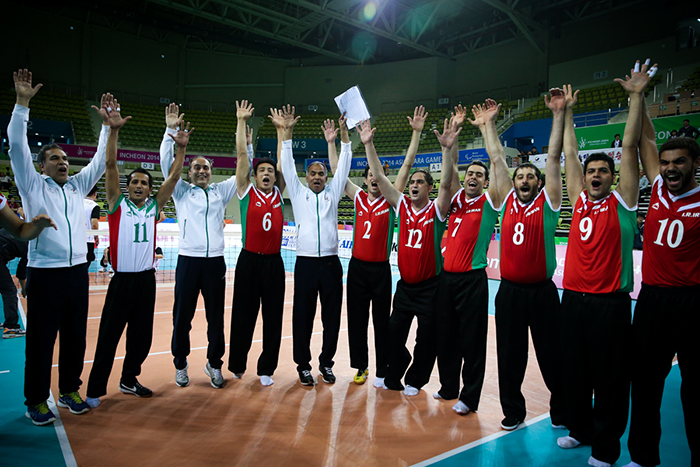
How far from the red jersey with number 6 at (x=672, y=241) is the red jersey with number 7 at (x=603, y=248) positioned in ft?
0.45

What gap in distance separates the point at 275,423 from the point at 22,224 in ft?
8.56

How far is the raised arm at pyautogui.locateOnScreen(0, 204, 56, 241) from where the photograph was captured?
10.5 feet

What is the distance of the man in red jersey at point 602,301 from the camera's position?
133 inches

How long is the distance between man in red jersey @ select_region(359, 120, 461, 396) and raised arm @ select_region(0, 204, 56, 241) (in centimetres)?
315

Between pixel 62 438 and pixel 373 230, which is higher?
pixel 373 230

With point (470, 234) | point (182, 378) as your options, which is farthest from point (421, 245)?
point (182, 378)

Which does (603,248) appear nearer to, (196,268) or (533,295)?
(533,295)

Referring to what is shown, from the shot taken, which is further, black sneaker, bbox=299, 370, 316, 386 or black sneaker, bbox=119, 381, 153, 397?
black sneaker, bbox=299, 370, 316, 386

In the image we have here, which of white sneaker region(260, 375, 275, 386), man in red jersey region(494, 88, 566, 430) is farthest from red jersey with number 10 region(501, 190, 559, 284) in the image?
white sneaker region(260, 375, 275, 386)

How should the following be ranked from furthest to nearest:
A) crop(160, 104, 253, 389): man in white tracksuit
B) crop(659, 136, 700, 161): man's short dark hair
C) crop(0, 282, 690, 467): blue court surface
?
crop(160, 104, 253, 389): man in white tracksuit < crop(0, 282, 690, 467): blue court surface < crop(659, 136, 700, 161): man's short dark hair

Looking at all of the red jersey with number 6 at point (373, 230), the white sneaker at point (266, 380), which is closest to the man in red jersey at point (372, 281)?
the red jersey with number 6 at point (373, 230)

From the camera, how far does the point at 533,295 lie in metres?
3.96

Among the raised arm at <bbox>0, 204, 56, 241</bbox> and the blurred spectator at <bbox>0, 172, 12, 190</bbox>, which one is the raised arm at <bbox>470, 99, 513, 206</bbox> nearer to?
the raised arm at <bbox>0, 204, 56, 241</bbox>

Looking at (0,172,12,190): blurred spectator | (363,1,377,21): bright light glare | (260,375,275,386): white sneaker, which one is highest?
(363,1,377,21): bright light glare
